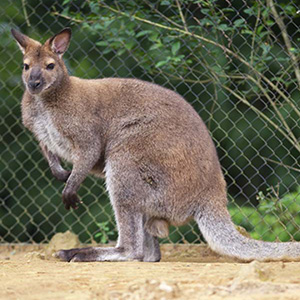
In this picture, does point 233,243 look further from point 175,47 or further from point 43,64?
point 175,47

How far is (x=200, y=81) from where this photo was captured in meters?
6.56

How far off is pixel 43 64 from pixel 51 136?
1.86ft

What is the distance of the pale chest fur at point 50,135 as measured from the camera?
5414mm

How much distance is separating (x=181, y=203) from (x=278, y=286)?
188 cm

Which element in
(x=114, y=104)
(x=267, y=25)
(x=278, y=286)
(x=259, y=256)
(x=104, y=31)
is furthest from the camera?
(x=104, y=31)

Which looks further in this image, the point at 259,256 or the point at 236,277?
the point at 259,256

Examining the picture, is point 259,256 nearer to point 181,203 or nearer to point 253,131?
point 181,203

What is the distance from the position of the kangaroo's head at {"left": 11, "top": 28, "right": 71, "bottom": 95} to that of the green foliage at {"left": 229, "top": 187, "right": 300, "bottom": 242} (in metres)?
2.07

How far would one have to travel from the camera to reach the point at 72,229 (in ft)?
23.6

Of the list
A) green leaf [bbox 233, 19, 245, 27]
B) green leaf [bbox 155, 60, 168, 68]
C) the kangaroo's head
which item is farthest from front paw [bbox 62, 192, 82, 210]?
green leaf [bbox 233, 19, 245, 27]

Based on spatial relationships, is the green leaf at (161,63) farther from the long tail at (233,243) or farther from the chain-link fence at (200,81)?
the long tail at (233,243)

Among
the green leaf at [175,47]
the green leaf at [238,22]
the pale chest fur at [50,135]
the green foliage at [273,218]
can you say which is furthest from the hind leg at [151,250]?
the green leaf at [238,22]

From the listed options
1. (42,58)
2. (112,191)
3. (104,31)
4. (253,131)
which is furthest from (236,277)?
(104,31)

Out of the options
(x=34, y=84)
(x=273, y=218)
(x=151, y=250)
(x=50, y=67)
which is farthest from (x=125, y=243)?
(x=273, y=218)
